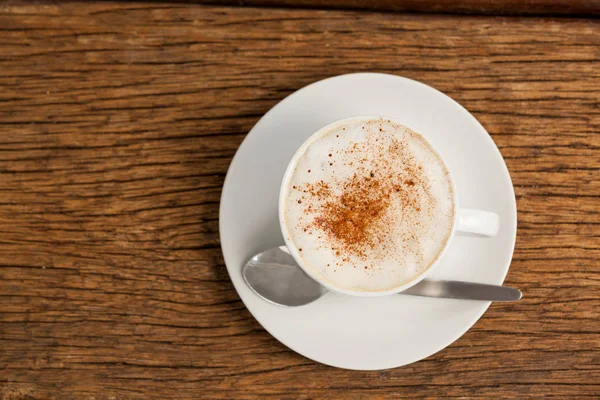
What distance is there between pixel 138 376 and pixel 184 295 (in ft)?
0.65

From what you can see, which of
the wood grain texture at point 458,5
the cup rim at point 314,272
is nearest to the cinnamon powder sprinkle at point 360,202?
the cup rim at point 314,272

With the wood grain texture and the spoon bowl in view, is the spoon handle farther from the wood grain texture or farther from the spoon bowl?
the wood grain texture

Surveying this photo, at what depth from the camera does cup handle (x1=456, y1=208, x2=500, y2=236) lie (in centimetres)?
93

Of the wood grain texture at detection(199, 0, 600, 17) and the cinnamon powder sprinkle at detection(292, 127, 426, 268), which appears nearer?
the cinnamon powder sprinkle at detection(292, 127, 426, 268)

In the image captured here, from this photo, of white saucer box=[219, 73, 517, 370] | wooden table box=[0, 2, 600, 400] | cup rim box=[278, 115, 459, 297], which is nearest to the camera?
cup rim box=[278, 115, 459, 297]

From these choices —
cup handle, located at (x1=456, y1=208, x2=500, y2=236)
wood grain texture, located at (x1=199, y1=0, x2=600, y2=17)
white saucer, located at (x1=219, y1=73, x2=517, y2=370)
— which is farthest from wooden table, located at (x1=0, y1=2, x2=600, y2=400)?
cup handle, located at (x1=456, y1=208, x2=500, y2=236)

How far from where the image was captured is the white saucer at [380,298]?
1019 mm

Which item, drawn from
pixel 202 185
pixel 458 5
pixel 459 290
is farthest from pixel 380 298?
pixel 458 5

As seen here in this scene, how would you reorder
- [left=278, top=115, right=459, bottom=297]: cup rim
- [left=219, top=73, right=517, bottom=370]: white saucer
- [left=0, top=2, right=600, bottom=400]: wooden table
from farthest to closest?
[left=0, top=2, right=600, bottom=400]: wooden table, [left=219, top=73, right=517, bottom=370]: white saucer, [left=278, top=115, right=459, bottom=297]: cup rim

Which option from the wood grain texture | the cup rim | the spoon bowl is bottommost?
the spoon bowl

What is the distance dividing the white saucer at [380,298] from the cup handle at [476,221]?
9cm

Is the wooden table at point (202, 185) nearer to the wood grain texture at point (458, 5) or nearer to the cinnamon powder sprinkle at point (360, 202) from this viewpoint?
the wood grain texture at point (458, 5)

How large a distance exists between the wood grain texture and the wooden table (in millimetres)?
22

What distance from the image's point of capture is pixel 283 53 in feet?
3.87
